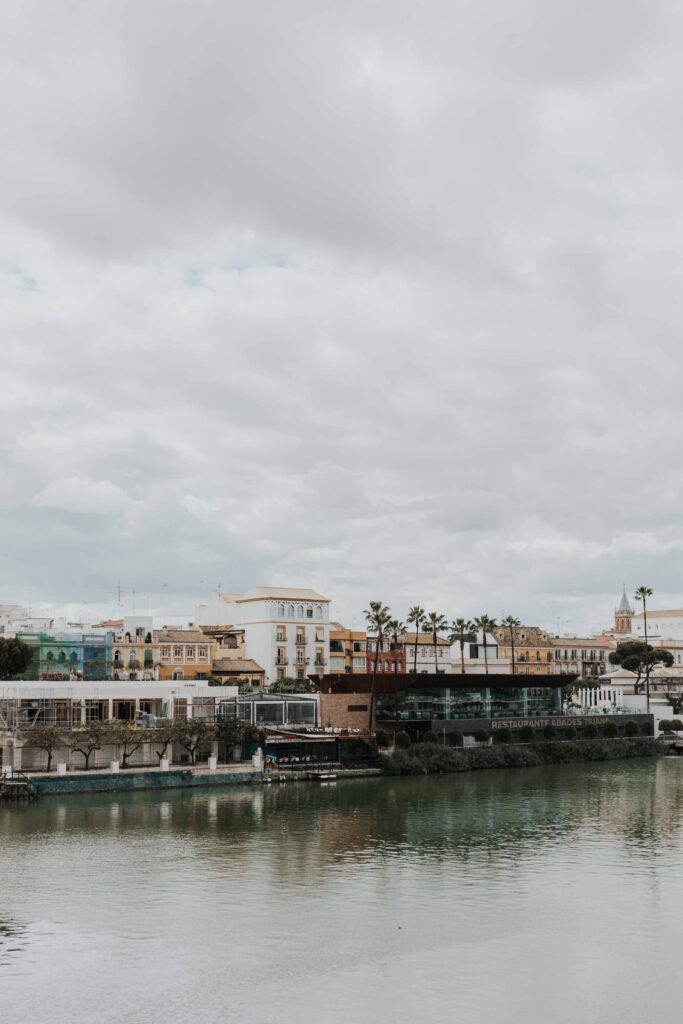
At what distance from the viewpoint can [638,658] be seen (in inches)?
6447

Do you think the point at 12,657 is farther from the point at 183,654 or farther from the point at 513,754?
the point at 513,754

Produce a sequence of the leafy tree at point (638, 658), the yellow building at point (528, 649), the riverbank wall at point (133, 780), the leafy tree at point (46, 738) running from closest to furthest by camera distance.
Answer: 1. the riverbank wall at point (133, 780)
2. the leafy tree at point (46, 738)
3. the leafy tree at point (638, 658)
4. the yellow building at point (528, 649)

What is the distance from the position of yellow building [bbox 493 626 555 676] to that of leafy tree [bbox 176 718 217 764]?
84543 mm

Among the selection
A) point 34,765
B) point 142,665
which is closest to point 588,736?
point 142,665

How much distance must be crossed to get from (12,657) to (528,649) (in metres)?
93.5

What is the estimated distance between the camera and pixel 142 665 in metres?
123

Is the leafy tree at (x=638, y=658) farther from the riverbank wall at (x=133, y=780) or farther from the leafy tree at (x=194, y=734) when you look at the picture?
the riverbank wall at (x=133, y=780)

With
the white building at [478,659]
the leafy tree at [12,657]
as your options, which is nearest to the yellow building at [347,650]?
the white building at [478,659]

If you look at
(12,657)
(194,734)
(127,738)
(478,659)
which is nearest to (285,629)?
(478,659)

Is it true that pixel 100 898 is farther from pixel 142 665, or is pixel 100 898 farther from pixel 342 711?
pixel 142 665

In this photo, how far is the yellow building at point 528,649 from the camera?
563 feet

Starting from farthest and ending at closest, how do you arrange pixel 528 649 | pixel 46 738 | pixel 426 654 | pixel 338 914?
pixel 528 649
pixel 426 654
pixel 46 738
pixel 338 914

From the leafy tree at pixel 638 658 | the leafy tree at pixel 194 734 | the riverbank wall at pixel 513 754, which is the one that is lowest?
the riverbank wall at pixel 513 754

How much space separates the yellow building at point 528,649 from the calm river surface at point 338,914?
318ft
